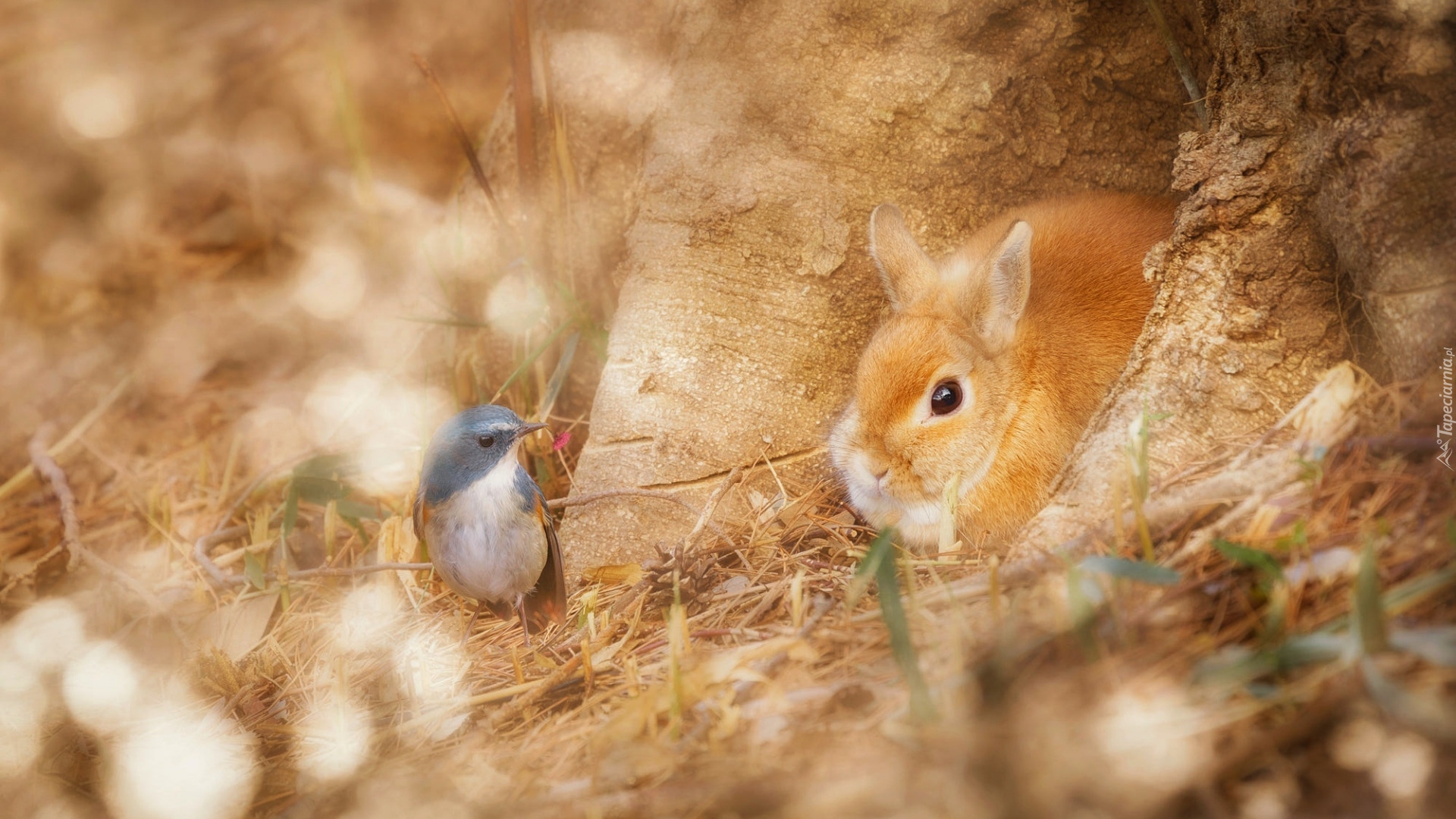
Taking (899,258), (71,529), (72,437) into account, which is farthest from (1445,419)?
(72,437)

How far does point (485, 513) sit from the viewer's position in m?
3.02

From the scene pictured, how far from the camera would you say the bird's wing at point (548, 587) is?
10.4 ft

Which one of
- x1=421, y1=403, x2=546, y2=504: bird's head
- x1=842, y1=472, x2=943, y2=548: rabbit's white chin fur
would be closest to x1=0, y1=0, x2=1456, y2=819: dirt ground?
x1=842, y1=472, x2=943, y2=548: rabbit's white chin fur

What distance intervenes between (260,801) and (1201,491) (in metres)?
2.54

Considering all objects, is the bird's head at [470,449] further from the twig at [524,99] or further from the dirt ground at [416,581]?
the twig at [524,99]

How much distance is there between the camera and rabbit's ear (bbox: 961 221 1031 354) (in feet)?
9.47

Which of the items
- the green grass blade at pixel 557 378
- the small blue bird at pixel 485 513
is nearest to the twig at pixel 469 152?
the green grass blade at pixel 557 378

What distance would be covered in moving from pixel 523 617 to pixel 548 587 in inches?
9.0

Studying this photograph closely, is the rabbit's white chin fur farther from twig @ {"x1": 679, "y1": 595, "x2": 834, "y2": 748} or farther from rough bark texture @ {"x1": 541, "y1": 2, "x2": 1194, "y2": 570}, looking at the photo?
twig @ {"x1": 679, "y1": 595, "x2": 834, "y2": 748}

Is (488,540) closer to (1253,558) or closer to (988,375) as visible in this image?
(988,375)

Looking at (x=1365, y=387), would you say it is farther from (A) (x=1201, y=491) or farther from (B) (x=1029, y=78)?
(B) (x=1029, y=78)

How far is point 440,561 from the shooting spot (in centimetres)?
306

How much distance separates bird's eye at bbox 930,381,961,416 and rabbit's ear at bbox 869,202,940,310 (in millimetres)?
398

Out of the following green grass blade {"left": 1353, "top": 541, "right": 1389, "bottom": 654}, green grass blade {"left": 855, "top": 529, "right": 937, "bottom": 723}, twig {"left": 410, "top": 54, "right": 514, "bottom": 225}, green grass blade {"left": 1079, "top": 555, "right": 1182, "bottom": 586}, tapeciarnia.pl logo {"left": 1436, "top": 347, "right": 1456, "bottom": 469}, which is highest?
twig {"left": 410, "top": 54, "right": 514, "bottom": 225}
